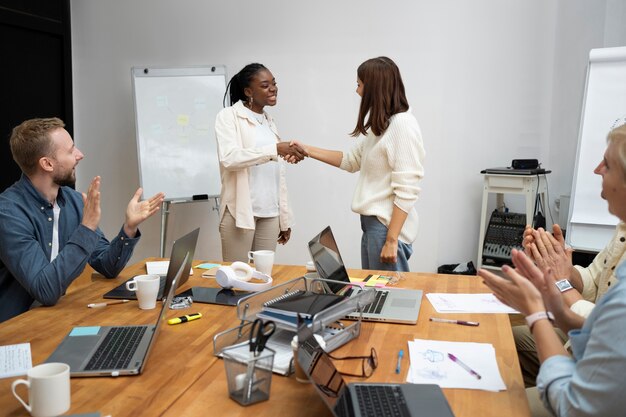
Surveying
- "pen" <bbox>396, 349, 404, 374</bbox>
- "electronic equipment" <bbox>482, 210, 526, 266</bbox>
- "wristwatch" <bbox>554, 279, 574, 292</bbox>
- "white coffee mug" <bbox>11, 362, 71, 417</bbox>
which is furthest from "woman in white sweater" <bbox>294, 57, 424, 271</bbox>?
"white coffee mug" <bbox>11, 362, 71, 417</bbox>

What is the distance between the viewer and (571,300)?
5.91 ft

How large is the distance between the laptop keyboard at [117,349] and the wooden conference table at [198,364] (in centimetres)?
6

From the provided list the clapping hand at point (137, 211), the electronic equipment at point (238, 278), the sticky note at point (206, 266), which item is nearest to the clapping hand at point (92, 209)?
the clapping hand at point (137, 211)

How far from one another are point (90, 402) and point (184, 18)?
3.91m

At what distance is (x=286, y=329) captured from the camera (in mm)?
1492

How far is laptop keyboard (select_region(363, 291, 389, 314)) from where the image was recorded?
1.82 meters

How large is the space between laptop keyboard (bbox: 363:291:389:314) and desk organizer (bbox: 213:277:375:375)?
123mm

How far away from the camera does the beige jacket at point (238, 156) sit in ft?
10.1

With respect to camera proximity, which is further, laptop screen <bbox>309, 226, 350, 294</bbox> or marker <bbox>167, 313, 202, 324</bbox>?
laptop screen <bbox>309, 226, 350, 294</bbox>

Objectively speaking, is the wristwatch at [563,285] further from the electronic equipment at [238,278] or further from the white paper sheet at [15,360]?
the white paper sheet at [15,360]

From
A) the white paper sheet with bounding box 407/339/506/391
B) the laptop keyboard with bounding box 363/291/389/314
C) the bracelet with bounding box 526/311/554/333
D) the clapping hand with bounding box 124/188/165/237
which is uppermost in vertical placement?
the clapping hand with bounding box 124/188/165/237

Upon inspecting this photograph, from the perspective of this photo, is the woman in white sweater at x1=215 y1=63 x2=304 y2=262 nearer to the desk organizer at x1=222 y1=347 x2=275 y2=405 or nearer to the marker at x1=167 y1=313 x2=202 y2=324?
the marker at x1=167 y1=313 x2=202 y2=324

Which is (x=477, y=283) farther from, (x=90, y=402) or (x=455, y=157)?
(x=455, y=157)

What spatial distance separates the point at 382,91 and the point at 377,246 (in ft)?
2.35
